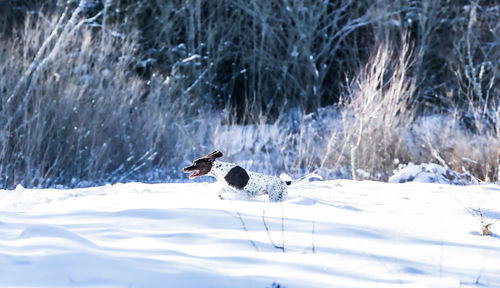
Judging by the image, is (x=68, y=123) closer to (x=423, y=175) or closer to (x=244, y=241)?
(x=423, y=175)

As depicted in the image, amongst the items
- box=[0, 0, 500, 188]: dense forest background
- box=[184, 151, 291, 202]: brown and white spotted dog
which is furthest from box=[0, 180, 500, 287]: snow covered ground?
box=[0, 0, 500, 188]: dense forest background

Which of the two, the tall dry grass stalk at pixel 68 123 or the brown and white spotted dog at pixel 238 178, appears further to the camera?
the tall dry grass stalk at pixel 68 123

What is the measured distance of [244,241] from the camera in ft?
10.4

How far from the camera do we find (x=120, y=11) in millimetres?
16766

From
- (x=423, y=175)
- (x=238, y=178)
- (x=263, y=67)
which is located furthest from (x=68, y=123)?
(x=263, y=67)

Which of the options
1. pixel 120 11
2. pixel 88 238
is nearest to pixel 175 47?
pixel 120 11

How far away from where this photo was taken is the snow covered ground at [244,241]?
2.62 meters

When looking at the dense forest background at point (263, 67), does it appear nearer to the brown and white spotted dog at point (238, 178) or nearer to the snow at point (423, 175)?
the snow at point (423, 175)

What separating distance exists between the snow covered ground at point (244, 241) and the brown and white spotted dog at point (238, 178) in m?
0.10

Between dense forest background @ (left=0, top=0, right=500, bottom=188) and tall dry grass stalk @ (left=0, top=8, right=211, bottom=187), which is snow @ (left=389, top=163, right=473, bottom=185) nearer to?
dense forest background @ (left=0, top=0, right=500, bottom=188)

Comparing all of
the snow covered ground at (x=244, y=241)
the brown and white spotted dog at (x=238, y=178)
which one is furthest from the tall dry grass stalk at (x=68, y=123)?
the brown and white spotted dog at (x=238, y=178)

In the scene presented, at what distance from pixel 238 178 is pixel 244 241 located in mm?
962

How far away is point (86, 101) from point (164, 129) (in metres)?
1.65

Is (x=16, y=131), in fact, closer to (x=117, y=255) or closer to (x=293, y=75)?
(x=117, y=255)
